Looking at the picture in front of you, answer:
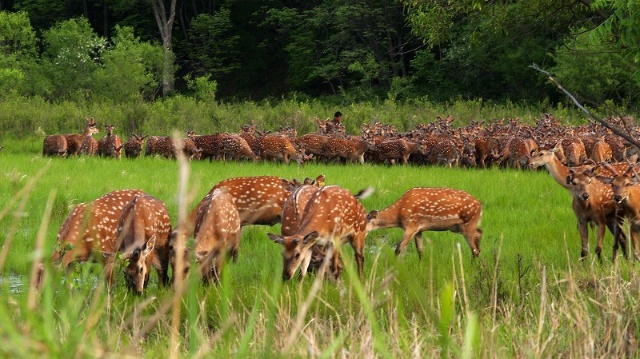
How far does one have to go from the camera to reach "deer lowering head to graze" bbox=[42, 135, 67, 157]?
65.8 ft

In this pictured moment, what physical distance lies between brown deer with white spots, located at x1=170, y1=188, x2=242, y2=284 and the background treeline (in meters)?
19.6

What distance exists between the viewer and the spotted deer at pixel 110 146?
20.0m

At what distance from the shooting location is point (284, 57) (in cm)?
5100

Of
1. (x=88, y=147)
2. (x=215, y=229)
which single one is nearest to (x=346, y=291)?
(x=215, y=229)

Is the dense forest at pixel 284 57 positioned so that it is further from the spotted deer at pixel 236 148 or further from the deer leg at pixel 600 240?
the deer leg at pixel 600 240

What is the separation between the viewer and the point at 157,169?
16.8 m

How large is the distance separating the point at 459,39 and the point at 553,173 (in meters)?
29.8

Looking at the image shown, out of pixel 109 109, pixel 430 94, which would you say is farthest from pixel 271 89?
pixel 109 109

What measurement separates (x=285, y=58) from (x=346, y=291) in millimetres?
45483

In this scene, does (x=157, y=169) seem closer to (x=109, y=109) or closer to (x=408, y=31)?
(x=109, y=109)

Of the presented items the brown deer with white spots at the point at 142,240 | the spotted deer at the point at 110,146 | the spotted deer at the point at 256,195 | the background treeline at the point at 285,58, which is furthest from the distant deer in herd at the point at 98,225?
the background treeline at the point at 285,58

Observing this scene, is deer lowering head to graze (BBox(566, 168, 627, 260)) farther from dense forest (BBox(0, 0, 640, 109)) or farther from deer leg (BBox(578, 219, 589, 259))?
dense forest (BBox(0, 0, 640, 109))

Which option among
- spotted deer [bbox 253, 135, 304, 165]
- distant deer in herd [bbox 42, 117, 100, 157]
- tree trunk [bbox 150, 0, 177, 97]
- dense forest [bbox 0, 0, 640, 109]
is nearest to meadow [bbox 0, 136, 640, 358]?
spotted deer [bbox 253, 135, 304, 165]

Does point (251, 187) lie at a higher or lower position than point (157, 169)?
higher
